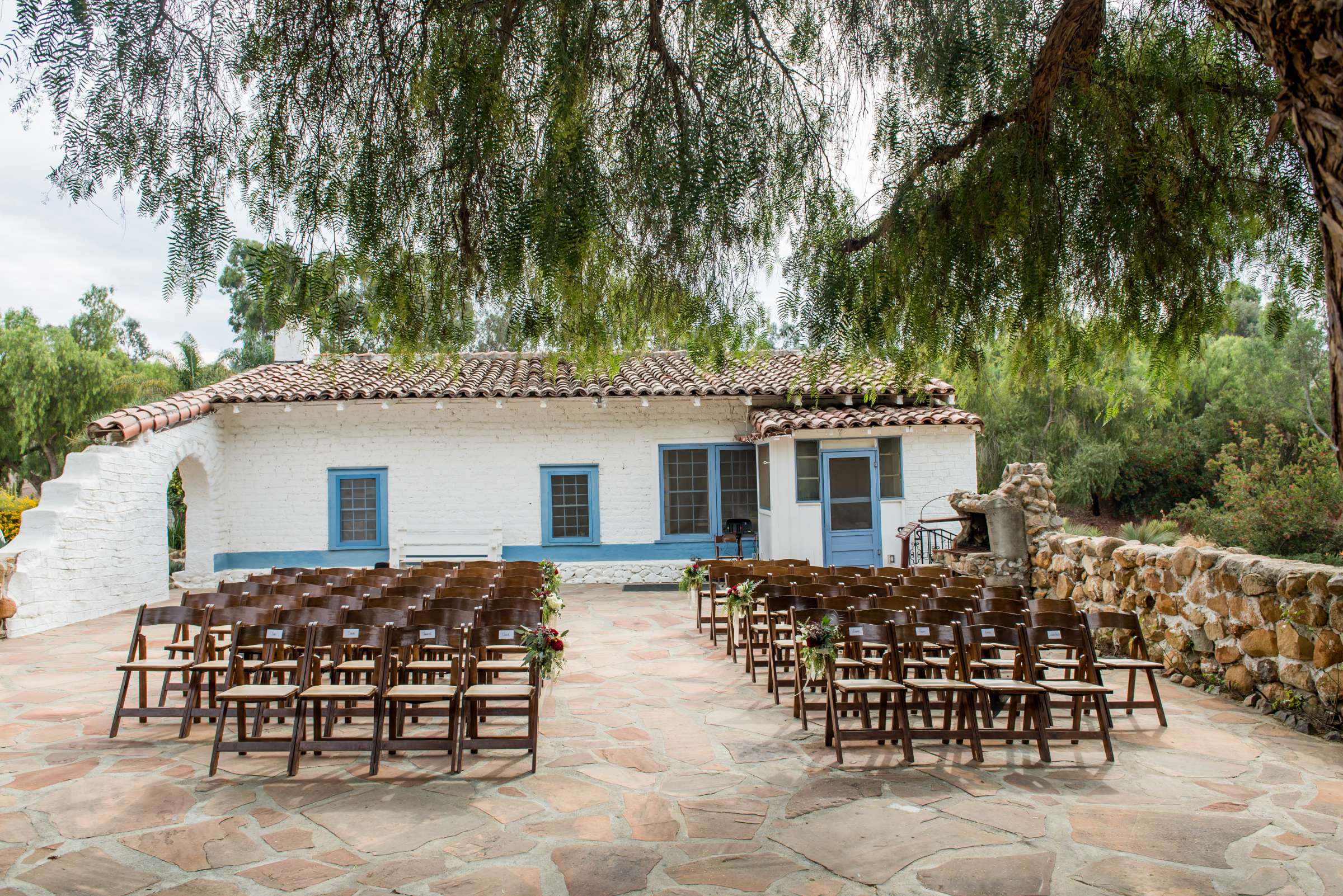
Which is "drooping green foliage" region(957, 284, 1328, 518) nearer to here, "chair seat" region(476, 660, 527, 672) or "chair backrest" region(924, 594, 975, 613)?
"chair backrest" region(924, 594, 975, 613)

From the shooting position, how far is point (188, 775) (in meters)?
4.84

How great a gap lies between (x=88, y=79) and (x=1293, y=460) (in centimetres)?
2842

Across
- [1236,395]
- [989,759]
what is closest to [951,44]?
[989,759]

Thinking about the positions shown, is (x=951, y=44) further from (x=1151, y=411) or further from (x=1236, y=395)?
(x=1236, y=395)

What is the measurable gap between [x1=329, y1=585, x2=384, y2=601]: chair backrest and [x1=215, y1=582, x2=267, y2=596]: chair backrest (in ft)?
1.96

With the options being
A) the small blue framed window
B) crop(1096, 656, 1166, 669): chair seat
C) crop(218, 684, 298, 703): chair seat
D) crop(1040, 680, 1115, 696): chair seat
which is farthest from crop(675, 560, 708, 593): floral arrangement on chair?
the small blue framed window

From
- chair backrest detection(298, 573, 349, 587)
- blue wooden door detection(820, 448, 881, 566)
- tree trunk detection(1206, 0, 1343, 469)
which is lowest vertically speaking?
chair backrest detection(298, 573, 349, 587)

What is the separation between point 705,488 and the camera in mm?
14594

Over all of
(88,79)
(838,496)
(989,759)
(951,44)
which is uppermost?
(951,44)

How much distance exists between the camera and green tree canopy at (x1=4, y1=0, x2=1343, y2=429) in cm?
343

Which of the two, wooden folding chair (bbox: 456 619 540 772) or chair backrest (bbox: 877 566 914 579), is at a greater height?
chair backrest (bbox: 877 566 914 579)

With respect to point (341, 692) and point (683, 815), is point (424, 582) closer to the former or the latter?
point (341, 692)

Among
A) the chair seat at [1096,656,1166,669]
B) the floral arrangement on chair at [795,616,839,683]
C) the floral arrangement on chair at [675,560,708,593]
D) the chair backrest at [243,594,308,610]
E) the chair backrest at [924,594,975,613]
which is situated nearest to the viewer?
the floral arrangement on chair at [795,616,839,683]

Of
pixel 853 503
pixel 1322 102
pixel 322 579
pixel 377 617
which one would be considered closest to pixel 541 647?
pixel 377 617
